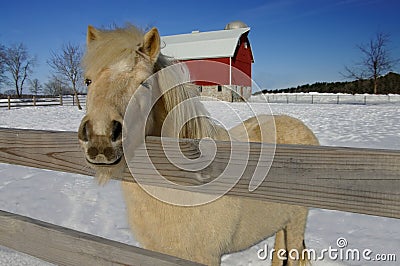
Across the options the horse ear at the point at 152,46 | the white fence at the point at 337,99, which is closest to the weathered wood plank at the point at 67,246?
the horse ear at the point at 152,46

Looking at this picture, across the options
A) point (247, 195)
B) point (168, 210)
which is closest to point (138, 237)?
point (168, 210)

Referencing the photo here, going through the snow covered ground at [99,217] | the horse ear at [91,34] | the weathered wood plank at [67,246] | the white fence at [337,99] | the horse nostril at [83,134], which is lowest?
the snow covered ground at [99,217]

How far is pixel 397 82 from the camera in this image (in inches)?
1554

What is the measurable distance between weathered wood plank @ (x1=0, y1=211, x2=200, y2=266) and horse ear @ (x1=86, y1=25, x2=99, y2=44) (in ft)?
3.67

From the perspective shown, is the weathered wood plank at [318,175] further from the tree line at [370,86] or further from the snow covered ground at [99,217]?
the tree line at [370,86]

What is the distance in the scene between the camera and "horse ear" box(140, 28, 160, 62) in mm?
1798

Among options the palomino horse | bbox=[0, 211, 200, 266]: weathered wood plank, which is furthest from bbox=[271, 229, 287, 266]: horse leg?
bbox=[0, 211, 200, 266]: weathered wood plank

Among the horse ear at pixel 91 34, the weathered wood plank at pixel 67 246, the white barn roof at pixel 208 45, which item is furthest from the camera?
the white barn roof at pixel 208 45

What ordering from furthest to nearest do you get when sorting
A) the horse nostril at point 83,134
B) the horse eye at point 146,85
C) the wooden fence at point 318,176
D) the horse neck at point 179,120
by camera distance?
the horse neck at point 179,120
the horse eye at point 146,85
the horse nostril at point 83,134
the wooden fence at point 318,176

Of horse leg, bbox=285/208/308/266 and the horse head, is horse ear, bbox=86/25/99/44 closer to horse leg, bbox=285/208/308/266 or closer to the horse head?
the horse head

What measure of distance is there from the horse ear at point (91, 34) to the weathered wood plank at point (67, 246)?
112 cm

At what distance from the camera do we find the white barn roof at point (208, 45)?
3134 cm

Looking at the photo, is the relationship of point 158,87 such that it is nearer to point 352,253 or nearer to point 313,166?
point 313,166

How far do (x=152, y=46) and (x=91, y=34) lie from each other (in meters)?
0.48
